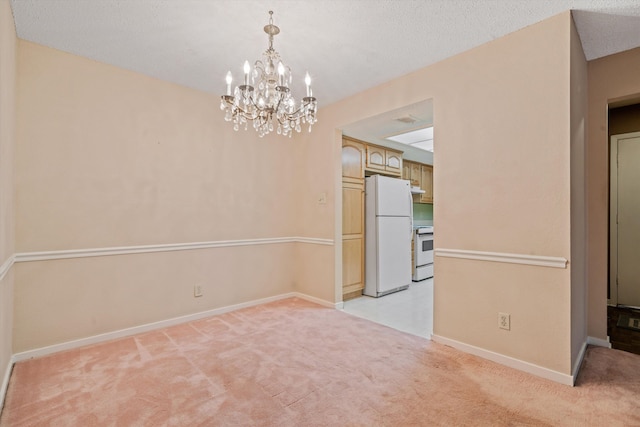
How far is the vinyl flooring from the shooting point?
262 centimetres

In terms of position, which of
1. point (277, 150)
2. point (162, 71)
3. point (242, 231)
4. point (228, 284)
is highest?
point (162, 71)

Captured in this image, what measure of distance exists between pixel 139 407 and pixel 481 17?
3.40 meters

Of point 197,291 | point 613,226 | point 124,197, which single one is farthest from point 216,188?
point 613,226

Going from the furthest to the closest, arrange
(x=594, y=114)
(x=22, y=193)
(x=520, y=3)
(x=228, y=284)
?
(x=228, y=284), (x=594, y=114), (x=22, y=193), (x=520, y=3)

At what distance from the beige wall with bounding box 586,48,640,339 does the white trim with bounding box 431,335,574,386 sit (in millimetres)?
1050

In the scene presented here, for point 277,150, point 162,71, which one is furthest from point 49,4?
point 277,150

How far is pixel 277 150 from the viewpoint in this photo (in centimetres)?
406

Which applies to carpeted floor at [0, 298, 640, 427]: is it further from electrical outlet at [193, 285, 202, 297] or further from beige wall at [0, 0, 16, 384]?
electrical outlet at [193, 285, 202, 297]

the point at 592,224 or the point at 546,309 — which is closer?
the point at 546,309

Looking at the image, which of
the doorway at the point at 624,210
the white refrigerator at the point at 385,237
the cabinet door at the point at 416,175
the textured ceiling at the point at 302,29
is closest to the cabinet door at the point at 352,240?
the white refrigerator at the point at 385,237

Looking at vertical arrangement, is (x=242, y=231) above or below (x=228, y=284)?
above

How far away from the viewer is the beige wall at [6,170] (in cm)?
181

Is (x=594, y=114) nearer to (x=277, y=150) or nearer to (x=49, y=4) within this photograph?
(x=277, y=150)

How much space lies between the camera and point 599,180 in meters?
2.72
